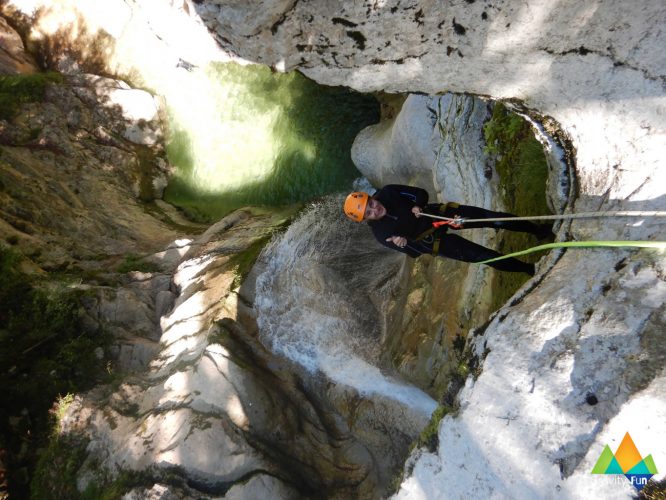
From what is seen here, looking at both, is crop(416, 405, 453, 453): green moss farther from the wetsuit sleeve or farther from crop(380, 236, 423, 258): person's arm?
the wetsuit sleeve

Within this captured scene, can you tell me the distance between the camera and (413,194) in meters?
4.52

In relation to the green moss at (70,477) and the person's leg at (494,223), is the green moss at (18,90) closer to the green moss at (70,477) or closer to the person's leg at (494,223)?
the green moss at (70,477)

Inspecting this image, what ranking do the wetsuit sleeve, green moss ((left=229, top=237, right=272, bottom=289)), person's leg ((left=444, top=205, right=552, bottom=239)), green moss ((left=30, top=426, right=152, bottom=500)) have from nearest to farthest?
person's leg ((left=444, top=205, right=552, bottom=239))
green moss ((left=30, top=426, right=152, bottom=500))
the wetsuit sleeve
green moss ((left=229, top=237, right=272, bottom=289))

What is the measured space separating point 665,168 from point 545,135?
84 centimetres

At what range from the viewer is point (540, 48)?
110 inches

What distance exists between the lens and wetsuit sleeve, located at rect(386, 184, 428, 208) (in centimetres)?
452

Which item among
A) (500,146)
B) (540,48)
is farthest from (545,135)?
(500,146)

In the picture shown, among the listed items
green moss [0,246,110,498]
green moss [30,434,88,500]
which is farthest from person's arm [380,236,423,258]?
green moss [0,246,110,498]

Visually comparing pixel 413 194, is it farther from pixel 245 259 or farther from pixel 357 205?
pixel 245 259

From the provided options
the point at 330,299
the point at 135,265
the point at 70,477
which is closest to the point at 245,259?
the point at 330,299

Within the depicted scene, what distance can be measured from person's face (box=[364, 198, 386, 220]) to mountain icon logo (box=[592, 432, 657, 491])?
8.83ft

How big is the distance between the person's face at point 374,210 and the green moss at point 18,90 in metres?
7.62

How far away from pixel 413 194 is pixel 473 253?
87 centimetres

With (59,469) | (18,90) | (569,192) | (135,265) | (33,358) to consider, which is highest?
(569,192)
